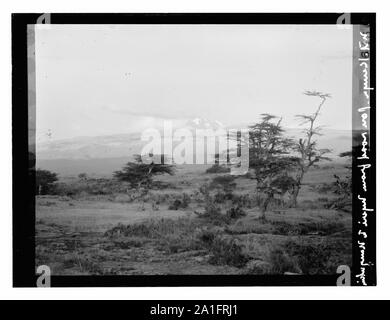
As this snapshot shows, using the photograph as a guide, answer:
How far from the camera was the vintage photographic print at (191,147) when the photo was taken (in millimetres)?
5156

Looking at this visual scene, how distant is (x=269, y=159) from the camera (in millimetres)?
5254

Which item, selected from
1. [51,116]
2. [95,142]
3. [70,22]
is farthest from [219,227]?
[70,22]

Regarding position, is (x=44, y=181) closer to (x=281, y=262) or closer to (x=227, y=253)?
(x=227, y=253)

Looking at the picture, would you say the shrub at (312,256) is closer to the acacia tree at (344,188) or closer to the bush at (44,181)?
the acacia tree at (344,188)

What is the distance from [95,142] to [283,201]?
180 cm

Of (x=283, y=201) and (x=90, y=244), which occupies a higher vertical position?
(x=283, y=201)

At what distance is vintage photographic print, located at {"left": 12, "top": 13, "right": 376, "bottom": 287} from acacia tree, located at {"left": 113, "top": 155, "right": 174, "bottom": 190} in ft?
0.03

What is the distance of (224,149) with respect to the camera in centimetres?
523

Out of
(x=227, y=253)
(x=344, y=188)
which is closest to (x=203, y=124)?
(x=227, y=253)

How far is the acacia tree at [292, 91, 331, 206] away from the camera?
17.2 feet

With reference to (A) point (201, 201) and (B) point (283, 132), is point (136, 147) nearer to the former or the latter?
(A) point (201, 201)

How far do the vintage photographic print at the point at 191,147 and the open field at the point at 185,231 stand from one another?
1cm

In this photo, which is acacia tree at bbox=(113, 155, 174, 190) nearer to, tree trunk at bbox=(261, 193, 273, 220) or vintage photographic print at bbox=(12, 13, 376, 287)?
vintage photographic print at bbox=(12, 13, 376, 287)

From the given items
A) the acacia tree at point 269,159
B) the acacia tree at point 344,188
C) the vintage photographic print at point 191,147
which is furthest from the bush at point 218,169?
the acacia tree at point 344,188
